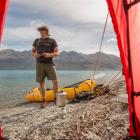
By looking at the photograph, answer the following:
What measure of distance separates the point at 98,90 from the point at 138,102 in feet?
24.6

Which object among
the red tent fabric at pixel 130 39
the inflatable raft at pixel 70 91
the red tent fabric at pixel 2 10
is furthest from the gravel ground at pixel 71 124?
the inflatable raft at pixel 70 91

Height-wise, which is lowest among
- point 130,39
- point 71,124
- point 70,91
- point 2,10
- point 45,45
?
point 71,124

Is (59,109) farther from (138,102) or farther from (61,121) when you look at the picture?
(138,102)

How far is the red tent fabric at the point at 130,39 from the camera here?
17.3ft

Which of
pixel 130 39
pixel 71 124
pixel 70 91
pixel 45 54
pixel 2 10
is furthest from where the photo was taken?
pixel 70 91

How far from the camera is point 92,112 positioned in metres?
8.55

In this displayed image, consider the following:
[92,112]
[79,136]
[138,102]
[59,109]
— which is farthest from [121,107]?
[138,102]

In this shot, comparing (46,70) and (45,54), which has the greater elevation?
(45,54)

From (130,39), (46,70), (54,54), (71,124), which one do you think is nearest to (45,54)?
(54,54)

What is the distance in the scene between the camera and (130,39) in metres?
5.50

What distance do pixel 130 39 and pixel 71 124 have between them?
2819 millimetres

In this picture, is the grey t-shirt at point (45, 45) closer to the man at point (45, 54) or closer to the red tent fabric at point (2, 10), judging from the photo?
the man at point (45, 54)

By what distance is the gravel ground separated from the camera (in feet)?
21.7

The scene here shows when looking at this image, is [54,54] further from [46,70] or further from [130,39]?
[130,39]
